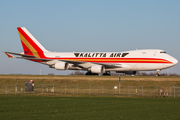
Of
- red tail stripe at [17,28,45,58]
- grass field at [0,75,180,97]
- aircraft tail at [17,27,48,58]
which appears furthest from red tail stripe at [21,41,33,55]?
grass field at [0,75,180,97]

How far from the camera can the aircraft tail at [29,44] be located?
197 ft

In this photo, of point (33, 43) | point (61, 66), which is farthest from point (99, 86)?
point (33, 43)

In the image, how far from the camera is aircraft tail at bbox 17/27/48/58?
197ft

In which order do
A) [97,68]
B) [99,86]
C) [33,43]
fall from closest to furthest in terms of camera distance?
[99,86], [97,68], [33,43]

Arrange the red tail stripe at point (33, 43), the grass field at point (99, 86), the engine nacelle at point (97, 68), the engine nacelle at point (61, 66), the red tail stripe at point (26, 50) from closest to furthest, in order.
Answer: the grass field at point (99, 86)
the engine nacelle at point (97, 68)
the engine nacelle at point (61, 66)
the red tail stripe at point (33, 43)
the red tail stripe at point (26, 50)

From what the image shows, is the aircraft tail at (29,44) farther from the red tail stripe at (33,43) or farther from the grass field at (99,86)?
the grass field at (99,86)

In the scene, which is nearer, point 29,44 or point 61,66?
point 61,66

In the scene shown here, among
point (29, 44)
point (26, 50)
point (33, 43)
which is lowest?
point (26, 50)

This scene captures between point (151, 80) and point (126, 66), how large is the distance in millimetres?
8034

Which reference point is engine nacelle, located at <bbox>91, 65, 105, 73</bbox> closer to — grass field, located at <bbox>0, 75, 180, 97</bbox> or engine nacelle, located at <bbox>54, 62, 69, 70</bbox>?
grass field, located at <bbox>0, 75, 180, 97</bbox>

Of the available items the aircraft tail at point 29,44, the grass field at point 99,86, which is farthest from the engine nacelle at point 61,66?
the aircraft tail at point 29,44

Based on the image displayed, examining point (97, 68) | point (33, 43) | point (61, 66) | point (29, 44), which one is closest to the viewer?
point (97, 68)

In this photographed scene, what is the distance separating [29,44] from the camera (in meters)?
60.5

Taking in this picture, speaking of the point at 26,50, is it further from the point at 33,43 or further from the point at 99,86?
the point at 99,86
